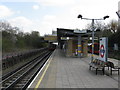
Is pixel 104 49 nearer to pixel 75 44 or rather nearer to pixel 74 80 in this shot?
pixel 74 80

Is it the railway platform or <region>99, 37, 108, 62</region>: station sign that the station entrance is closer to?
<region>99, 37, 108, 62</region>: station sign

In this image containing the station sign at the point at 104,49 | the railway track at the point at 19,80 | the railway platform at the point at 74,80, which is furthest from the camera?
the station sign at the point at 104,49

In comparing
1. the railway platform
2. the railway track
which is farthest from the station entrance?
the railway platform

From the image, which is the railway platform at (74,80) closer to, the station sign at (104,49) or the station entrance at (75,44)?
the station sign at (104,49)

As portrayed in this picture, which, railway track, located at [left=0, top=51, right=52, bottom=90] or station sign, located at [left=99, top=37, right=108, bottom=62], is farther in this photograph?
station sign, located at [left=99, top=37, right=108, bottom=62]

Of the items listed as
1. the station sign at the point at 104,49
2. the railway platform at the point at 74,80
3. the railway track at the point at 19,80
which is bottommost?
the railway track at the point at 19,80

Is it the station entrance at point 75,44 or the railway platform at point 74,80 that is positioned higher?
the station entrance at point 75,44

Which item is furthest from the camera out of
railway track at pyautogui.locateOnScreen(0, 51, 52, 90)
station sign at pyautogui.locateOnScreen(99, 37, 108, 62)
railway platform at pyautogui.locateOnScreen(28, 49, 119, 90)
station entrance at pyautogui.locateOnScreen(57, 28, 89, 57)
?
station entrance at pyautogui.locateOnScreen(57, 28, 89, 57)

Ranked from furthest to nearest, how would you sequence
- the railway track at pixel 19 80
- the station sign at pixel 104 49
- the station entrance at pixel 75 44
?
the station entrance at pixel 75 44 < the station sign at pixel 104 49 < the railway track at pixel 19 80

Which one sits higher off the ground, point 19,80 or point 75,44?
point 75,44

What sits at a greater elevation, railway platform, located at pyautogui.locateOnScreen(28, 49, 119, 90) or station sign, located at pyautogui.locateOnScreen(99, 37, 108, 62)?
station sign, located at pyautogui.locateOnScreen(99, 37, 108, 62)

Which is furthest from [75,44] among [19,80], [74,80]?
[74,80]

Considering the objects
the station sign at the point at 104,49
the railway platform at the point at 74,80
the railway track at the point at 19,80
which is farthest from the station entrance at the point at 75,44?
the railway platform at the point at 74,80

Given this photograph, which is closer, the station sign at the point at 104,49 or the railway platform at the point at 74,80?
the railway platform at the point at 74,80
